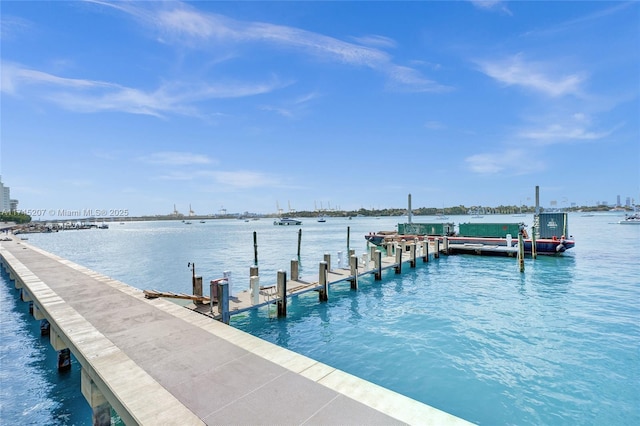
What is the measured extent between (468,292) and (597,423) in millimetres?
11348

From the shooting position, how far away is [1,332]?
1332 centimetres

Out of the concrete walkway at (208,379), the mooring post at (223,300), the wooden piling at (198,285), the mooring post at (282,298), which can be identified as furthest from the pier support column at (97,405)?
the mooring post at (282,298)

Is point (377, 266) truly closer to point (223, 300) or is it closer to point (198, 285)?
point (198, 285)

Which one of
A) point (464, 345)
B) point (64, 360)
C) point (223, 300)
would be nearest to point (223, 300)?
point (223, 300)

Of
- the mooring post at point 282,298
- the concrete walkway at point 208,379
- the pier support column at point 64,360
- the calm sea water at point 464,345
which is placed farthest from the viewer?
the mooring post at point 282,298

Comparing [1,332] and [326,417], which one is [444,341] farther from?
[1,332]

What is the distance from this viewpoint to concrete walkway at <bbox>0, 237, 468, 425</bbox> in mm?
4328

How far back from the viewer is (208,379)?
17.5 feet

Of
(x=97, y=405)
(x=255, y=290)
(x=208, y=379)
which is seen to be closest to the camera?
(x=208, y=379)

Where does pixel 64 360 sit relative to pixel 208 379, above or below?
below

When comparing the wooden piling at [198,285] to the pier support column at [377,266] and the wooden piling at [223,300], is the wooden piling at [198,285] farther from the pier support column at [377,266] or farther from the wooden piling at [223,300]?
the pier support column at [377,266]

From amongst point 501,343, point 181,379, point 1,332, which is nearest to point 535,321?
point 501,343

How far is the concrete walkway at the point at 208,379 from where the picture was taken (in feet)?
14.2

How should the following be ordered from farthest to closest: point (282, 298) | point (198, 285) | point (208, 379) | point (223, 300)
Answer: point (282, 298)
point (198, 285)
point (223, 300)
point (208, 379)
